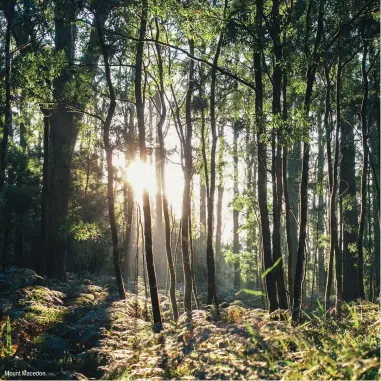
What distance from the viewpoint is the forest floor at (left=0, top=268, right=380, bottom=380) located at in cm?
442

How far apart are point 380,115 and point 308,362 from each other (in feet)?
42.1

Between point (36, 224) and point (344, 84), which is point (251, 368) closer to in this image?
point (344, 84)

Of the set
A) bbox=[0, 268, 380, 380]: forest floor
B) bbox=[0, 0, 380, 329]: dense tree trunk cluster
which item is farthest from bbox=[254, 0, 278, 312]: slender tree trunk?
bbox=[0, 268, 380, 380]: forest floor

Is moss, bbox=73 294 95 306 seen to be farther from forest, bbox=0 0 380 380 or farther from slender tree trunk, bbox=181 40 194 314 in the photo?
slender tree trunk, bbox=181 40 194 314

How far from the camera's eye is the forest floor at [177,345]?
4.42 meters

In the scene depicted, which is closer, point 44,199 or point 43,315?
point 43,315

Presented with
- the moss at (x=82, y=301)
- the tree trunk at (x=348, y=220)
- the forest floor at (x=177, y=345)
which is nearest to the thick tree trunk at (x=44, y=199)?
the moss at (x=82, y=301)

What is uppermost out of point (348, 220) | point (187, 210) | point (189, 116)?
point (189, 116)

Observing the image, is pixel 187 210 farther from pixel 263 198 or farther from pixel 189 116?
pixel 263 198

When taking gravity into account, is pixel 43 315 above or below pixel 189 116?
below

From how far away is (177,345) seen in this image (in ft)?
18.1

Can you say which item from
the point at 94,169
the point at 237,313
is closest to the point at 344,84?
the point at 237,313

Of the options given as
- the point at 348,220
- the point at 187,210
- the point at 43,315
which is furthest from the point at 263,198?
the point at 348,220

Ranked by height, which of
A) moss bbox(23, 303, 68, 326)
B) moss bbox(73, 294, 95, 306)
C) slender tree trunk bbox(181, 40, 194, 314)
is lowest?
moss bbox(73, 294, 95, 306)
